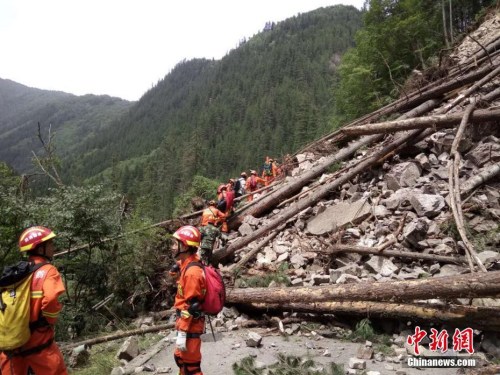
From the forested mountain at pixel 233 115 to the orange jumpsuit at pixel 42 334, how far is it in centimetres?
4650

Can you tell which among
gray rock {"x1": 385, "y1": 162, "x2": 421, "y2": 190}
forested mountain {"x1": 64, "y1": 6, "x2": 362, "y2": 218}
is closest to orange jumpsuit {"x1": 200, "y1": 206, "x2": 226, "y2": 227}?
gray rock {"x1": 385, "y1": 162, "x2": 421, "y2": 190}

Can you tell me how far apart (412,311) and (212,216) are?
5420 mm

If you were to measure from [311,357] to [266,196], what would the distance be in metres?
6.00

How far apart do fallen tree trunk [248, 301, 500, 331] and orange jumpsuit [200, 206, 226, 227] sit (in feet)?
10.7

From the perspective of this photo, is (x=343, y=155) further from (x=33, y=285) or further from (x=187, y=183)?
(x=187, y=183)

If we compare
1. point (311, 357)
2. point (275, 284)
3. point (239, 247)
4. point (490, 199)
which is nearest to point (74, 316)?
point (239, 247)

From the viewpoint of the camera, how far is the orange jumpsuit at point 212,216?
9.17m

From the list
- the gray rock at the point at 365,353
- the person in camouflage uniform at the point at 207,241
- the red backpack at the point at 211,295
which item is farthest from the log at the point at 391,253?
the red backpack at the point at 211,295

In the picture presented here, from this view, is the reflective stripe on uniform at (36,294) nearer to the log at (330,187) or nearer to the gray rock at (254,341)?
the gray rock at (254,341)

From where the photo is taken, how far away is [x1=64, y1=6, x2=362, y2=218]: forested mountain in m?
72.7

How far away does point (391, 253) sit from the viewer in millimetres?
6496

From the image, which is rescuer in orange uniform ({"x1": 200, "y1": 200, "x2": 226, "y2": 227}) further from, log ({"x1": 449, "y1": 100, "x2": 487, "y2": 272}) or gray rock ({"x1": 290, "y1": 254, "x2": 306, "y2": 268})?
log ({"x1": 449, "y1": 100, "x2": 487, "y2": 272})

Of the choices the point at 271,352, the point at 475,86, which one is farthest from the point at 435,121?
the point at 271,352

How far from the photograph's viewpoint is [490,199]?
23.0 ft
